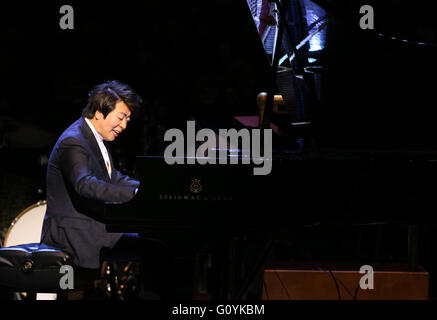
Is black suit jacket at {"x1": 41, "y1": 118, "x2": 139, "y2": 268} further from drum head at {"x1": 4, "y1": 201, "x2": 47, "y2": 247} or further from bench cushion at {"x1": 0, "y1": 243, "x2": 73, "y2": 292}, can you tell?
drum head at {"x1": 4, "y1": 201, "x2": 47, "y2": 247}

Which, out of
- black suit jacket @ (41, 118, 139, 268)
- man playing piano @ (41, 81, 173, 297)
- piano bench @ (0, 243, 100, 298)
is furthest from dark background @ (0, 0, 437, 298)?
piano bench @ (0, 243, 100, 298)

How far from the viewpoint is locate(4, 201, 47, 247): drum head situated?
10.3 feet

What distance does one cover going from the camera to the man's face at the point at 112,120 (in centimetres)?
262

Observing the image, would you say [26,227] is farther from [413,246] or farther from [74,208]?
[413,246]

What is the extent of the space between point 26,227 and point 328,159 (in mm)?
2225

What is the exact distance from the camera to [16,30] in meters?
4.07

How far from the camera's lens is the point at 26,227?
3.17 meters

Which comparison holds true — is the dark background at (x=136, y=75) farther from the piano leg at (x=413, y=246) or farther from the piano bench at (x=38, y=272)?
the piano bench at (x=38, y=272)

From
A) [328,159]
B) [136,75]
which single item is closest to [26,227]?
[136,75]

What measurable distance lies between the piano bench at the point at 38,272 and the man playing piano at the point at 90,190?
86 mm

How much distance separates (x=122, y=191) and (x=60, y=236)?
21.3 inches

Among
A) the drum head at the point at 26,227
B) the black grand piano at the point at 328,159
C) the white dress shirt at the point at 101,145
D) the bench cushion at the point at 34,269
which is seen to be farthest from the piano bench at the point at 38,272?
the drum head at the point at 26,227
